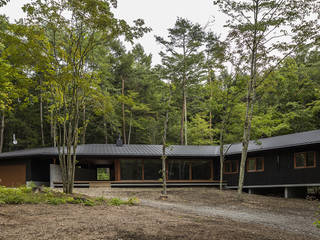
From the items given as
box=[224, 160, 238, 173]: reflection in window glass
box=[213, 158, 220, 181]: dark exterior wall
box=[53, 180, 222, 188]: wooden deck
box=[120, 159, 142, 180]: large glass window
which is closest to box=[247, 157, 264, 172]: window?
box=[224, 160, 238, 173]: reflection in window glass

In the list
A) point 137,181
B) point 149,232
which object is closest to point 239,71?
point 137,181

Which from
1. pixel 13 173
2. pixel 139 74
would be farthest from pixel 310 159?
pixel 139 74

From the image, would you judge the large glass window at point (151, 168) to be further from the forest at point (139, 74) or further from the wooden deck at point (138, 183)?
the forest at point (139, 74)

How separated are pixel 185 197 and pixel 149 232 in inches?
400

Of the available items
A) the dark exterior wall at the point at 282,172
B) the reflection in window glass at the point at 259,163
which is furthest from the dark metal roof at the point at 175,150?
the reflection in window glass at the point at 259,163

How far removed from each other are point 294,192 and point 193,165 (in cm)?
755

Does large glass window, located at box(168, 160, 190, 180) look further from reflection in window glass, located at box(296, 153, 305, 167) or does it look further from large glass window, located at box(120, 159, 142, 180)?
reflection in window glass, located at box(296, 153, 305, 167)

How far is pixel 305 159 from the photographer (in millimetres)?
15562

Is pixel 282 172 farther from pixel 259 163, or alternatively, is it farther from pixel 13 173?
pixel 13 173

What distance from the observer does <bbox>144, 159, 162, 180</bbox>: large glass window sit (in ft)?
70.2

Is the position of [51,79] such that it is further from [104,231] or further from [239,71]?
[239,71]

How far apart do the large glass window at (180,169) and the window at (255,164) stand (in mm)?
4736

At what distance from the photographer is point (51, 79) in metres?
10.7

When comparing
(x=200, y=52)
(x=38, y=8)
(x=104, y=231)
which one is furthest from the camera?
(x=200, y=52)
